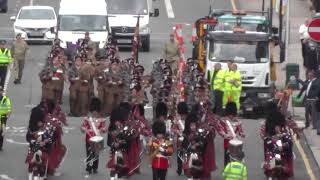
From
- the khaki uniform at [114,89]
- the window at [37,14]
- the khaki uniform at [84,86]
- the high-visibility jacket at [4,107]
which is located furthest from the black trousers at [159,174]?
the window at [37,14]

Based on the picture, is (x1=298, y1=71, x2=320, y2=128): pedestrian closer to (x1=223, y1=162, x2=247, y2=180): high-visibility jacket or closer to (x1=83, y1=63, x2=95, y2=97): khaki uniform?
(x1=83, y1=63, x2=95, y2=97): khaki uniform

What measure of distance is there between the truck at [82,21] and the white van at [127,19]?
11.3 feet

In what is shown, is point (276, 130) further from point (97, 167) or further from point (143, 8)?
point (143, 8)

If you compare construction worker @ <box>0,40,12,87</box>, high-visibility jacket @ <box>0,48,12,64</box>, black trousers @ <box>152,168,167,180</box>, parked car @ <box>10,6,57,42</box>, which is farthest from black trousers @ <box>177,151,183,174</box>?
parked car @ <box>10,6,57,42</box>

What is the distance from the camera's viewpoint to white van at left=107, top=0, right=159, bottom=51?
46812 millimetres

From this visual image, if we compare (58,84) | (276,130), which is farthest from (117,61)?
(276,130)

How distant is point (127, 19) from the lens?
155 feet

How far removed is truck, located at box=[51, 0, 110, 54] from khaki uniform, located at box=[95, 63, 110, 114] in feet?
27.2

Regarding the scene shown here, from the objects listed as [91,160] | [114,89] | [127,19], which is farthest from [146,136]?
[127,19]

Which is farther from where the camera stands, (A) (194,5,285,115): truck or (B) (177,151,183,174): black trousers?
(A) (194,5,285,115): truck

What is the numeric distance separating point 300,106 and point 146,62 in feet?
37.1

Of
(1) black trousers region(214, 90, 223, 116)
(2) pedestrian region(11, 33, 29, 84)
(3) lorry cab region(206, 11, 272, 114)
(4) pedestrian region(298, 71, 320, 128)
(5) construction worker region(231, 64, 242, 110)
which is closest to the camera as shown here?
(4) pedestrian region(298, 71, 320, 128)

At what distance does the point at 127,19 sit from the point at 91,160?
22.8 meters

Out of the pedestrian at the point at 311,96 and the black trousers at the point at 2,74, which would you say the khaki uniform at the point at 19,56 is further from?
the pedestrian at the point at 311,96
